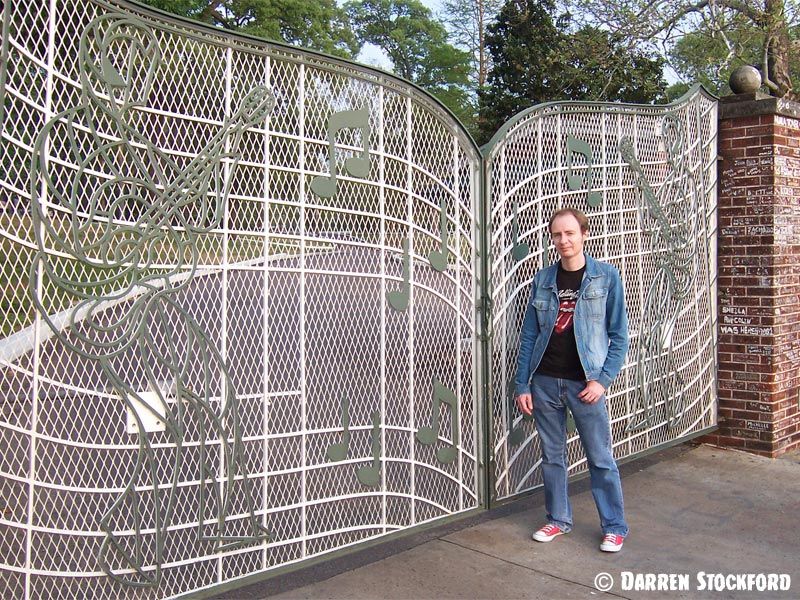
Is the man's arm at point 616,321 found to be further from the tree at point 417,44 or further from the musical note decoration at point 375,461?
the tree at point 417,44

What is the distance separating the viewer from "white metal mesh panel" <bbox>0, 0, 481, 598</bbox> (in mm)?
2822

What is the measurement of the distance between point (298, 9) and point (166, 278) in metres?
27.6

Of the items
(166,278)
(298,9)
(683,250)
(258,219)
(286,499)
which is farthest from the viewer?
(298,9)

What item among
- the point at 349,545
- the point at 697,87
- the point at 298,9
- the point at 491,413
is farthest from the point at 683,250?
the point at 298,9

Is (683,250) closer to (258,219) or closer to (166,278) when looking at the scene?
(258,219)

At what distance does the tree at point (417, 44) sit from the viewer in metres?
43.7

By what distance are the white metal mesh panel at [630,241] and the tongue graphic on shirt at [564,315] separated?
0.52 m

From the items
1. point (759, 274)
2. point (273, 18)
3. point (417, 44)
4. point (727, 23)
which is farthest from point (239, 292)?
point (417, 44)

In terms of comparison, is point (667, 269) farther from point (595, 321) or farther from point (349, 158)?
point (349, 158)

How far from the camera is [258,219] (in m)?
3.39

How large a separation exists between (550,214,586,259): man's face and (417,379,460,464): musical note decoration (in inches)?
39.0

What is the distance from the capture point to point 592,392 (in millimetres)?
3916

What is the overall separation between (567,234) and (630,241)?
1552mm

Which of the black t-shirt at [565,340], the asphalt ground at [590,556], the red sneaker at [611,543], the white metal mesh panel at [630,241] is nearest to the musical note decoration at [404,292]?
the white metal mesh panel at [630,241]
